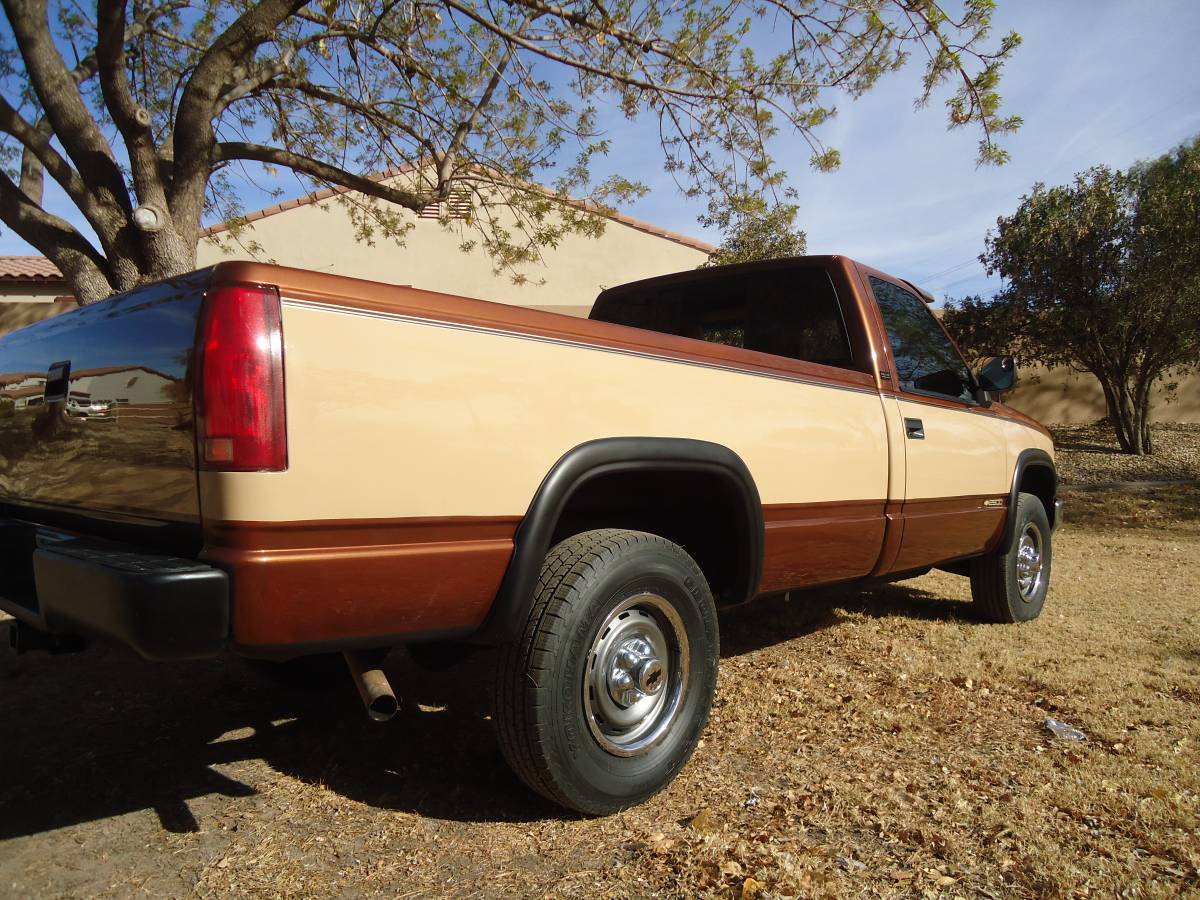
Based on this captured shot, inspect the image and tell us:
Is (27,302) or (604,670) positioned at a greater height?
(27,302)

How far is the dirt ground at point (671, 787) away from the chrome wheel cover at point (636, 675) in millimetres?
245

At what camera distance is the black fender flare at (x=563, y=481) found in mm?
2213

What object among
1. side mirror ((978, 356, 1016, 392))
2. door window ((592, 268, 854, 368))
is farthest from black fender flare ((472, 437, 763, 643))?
side mirror ((978, 356, 1016, 392))

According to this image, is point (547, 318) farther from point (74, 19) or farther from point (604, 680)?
point (74, 19)

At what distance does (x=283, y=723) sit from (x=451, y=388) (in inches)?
77.4

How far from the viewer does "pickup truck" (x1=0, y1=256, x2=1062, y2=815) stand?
1.82 meters

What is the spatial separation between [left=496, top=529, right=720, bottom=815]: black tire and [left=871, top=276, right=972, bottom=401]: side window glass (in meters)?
1.85

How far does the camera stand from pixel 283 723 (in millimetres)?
3283

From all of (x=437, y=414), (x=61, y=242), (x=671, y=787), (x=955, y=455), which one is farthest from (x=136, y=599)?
(x=61, y=242)

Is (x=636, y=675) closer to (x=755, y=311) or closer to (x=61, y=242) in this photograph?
(x=755, y=311)

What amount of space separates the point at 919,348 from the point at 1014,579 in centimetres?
167

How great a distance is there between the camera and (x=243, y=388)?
1.80m

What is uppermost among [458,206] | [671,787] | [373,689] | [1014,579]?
[458,206]

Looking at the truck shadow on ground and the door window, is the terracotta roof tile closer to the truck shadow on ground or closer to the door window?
the truck shadow on ground
